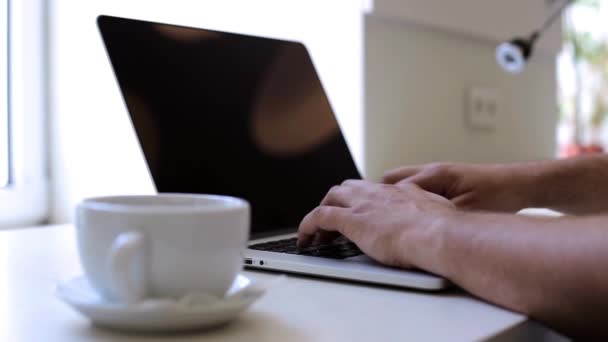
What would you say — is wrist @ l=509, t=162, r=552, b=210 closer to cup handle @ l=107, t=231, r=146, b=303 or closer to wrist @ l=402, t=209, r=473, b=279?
wrist @ l=402, t=209, r=473, b=279

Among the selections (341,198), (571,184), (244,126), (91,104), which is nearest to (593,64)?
(571,184)

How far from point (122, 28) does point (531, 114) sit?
143 centimetres

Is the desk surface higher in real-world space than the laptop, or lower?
lower

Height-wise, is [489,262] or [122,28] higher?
[122,28]

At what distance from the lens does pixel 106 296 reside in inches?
17.5

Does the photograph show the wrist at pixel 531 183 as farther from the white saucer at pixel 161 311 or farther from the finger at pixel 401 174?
the white saucer at pixel 161 311

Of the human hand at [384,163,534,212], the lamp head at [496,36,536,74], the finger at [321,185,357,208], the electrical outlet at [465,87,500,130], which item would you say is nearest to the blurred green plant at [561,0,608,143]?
the electrical outlet at [465,87,500,130]

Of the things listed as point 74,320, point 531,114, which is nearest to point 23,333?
point 74,320

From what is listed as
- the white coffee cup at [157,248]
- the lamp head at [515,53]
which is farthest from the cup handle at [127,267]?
the lamp head at [515,53]

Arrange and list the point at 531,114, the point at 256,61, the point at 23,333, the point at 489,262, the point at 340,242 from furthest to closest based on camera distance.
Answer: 1. the point at 531,114
2. the point at 256,61
3. the point at 340,242
4. the point at 489,262
5. the point at 23,333

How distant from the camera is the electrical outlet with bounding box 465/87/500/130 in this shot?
1.68 meters

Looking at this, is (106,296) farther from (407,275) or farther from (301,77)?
(301,77)

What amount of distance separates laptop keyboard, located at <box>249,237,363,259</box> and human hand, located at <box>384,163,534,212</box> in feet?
0.48

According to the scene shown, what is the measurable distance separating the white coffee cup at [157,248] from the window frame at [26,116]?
2.61 feet
